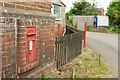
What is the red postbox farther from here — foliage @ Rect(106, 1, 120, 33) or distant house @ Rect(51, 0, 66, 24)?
foliage @ Rect(106, 1, 120, 33)

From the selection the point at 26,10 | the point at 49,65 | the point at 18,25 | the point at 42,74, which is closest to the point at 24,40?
the point at 18,25

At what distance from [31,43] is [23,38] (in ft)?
1.43

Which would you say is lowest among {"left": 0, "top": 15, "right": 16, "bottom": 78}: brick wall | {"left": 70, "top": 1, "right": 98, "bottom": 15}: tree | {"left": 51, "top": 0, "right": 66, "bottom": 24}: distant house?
{"left": 0, "top": 15, "right": 16, "bottom": 78}: brick wall

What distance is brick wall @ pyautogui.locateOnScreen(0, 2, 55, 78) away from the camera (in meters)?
4.25

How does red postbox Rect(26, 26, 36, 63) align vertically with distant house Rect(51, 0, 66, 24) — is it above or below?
below

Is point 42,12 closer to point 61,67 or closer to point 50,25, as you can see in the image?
point 50,25

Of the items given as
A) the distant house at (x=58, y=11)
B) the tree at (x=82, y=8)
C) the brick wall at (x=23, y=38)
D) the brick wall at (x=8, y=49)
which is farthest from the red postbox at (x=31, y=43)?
the tree at (x=82, y=8)

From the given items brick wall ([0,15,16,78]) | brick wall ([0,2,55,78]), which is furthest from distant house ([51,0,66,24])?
brick wall ([0,15,16,78])

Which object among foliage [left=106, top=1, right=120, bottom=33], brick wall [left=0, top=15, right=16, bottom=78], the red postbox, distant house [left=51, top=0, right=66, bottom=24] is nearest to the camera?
brick wall [left=0, top=15, right=16, bottom=78]

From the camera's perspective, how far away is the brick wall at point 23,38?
4.25 m

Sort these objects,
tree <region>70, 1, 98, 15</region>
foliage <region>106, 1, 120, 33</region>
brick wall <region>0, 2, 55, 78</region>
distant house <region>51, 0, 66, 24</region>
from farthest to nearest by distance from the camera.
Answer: tree <region>70, 1, 98, 15</region>, foliage <region>106, 1, 120, 33</region>, distant house <region>51, 0, 66, 24</region>, brick wall <region>0, 2, 55, 78</region>

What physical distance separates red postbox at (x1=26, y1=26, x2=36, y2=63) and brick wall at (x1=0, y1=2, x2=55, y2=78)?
0.11m

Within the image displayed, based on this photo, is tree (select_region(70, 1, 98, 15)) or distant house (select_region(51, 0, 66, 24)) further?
tree (select_region(70, 1, 98, 15))

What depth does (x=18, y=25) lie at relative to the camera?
4605 mm
